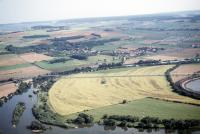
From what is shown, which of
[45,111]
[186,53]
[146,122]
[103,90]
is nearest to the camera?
[146,122]

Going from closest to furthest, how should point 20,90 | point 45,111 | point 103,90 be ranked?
point 45,111, point 103,90, point 20,90

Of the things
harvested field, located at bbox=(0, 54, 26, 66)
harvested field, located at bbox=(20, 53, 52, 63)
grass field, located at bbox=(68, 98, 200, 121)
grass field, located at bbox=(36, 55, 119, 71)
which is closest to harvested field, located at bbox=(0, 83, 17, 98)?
grass field, located at bbox=(36, 55, 119, 71)

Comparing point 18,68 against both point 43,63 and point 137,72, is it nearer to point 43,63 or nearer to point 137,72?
point 43,63

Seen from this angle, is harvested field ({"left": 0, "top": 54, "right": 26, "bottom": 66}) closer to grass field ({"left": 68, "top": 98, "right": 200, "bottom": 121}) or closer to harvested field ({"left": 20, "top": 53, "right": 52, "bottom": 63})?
harvested field ({"left": 20, "top": 53, "right": 52, "bottom": 63})

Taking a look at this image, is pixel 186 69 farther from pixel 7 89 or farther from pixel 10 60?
pixel 10 60

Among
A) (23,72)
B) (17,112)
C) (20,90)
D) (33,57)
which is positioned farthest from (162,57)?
(17,112)

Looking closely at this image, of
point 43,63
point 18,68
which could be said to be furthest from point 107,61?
point 18,68

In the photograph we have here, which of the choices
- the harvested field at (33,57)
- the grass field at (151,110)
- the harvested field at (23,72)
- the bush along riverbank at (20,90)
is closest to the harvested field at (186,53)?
the harvested field at (23,72)
